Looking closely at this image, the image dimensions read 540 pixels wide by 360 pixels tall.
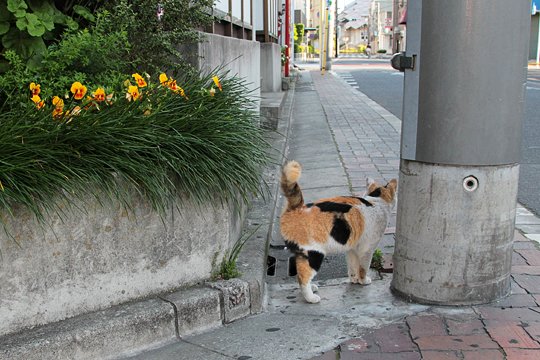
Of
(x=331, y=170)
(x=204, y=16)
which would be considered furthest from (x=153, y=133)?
(x=331, y=170)

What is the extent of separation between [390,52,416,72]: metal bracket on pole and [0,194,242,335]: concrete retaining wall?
1325 mm

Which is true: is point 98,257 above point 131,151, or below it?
below

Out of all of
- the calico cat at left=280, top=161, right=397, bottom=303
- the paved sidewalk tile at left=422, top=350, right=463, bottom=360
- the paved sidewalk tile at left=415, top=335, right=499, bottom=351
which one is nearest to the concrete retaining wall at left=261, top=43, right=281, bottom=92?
the calico cat at left=280, top=161, right=397, bottom=303

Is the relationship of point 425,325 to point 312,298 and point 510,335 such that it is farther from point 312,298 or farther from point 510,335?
point 312,298

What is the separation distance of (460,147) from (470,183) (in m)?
0.22

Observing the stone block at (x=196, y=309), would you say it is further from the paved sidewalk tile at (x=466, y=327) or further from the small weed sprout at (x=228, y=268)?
the paved sidewalk tile at (x=466, y=327)

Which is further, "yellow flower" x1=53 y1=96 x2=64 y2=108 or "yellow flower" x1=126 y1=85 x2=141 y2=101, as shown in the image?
"yellow flower" x1=126 y1=85 x2=141 y2=101

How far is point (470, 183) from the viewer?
11.0ft

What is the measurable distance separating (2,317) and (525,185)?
5.84 m

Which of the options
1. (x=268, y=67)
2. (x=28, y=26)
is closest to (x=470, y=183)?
(x=28, y=26)

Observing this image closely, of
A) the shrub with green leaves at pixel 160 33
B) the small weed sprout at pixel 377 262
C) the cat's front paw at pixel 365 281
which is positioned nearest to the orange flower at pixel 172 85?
the shrub with green leaves at pixel 160 33

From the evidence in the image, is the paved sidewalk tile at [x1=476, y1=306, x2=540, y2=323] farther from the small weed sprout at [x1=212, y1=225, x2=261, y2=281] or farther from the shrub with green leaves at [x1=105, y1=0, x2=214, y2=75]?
the shrub with green leaves at [x1=105, y1=0, x2=214, y2=75]

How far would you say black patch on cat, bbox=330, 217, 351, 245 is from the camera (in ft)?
11.9

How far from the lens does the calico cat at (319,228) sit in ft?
11.8
